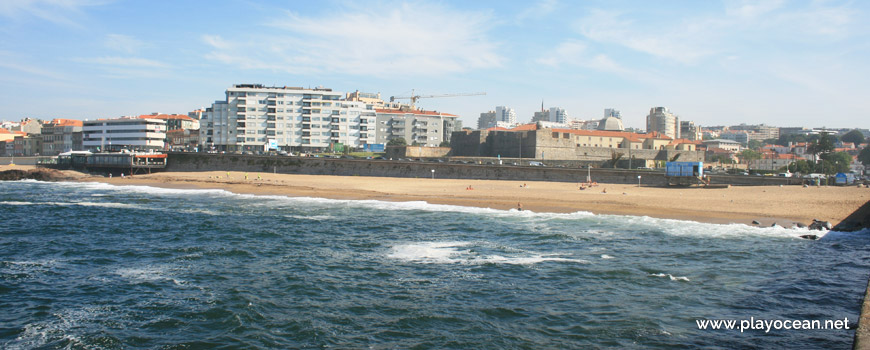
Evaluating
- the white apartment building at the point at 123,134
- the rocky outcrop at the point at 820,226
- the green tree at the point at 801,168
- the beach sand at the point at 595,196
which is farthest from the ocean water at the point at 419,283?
the white apartment building at the point at 123,134

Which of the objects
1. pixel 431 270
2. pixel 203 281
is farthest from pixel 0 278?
pixel 431 270

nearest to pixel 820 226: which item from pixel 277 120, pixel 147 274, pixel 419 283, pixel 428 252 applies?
pixel 428 252

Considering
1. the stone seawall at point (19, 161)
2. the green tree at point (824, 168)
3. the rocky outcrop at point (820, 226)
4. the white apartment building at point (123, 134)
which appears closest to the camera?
the rocky outcrop at point (820, 226)

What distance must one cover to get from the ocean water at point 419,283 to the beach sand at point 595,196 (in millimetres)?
4727

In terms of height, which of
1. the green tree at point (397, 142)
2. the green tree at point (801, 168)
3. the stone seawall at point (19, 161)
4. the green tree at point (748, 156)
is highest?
the green tree at point (397, 142)

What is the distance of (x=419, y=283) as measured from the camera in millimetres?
16875

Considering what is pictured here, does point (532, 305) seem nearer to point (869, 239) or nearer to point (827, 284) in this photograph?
point (827, 284)

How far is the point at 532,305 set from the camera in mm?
14742

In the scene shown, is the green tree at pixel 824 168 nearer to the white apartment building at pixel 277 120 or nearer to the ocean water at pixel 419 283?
the ocean water at pixel 419 283

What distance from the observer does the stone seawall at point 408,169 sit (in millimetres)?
50469

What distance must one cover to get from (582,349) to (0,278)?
1818 centimetres

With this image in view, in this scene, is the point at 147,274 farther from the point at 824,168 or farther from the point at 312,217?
the point at 824,168

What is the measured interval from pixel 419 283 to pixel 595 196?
26.3 m

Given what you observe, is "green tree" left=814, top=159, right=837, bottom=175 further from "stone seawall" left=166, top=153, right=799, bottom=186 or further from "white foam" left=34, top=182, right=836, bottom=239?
"white foam" left=34, top=182, right=836, bottom=239
